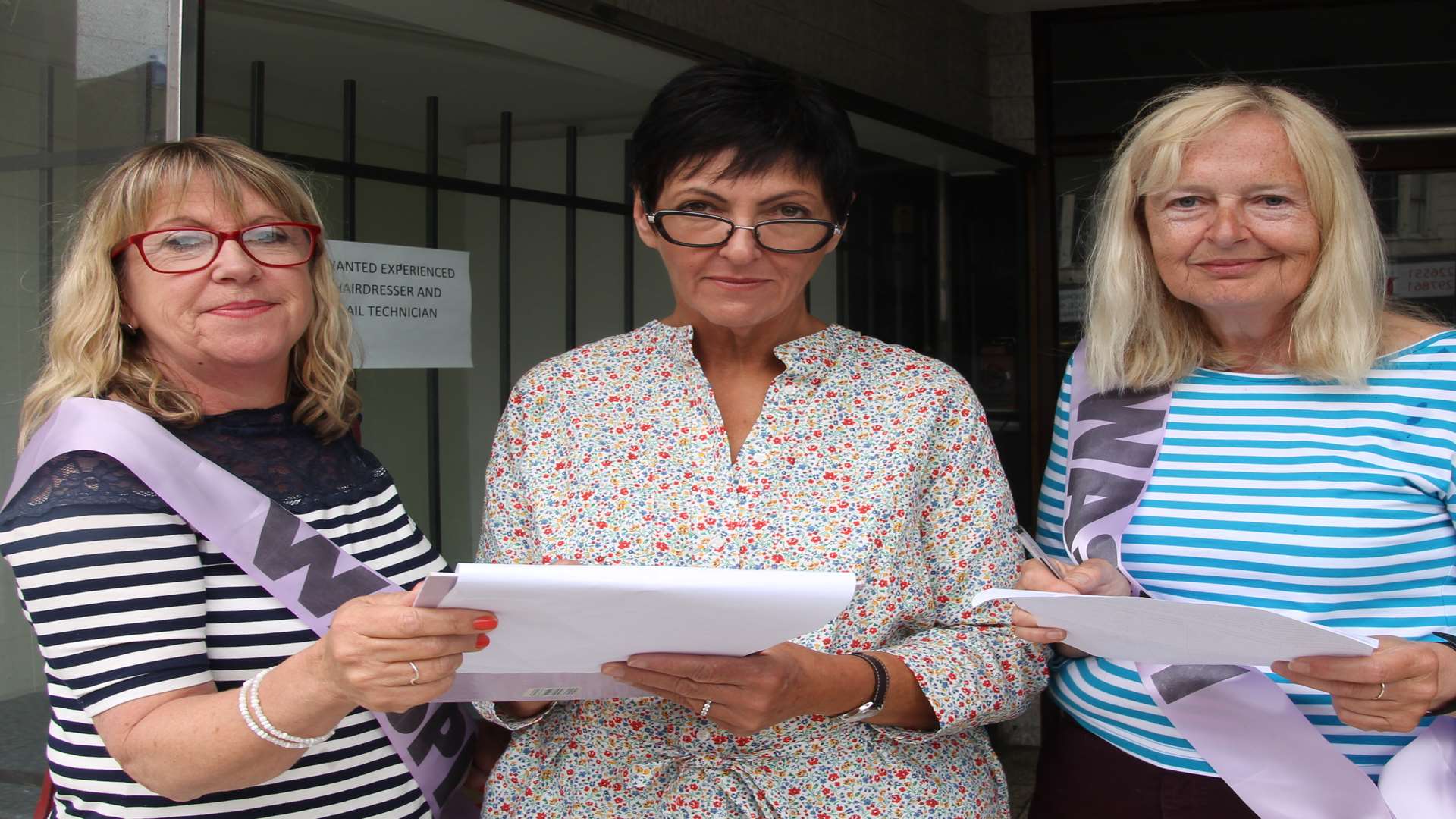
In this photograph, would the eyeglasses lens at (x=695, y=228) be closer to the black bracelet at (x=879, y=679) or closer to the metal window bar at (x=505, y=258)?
the black bracelet at (x=879, y=679)

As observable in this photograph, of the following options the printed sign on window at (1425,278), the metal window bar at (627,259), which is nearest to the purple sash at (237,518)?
the metal window bar at (627,259)

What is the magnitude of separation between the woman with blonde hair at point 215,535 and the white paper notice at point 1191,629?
0.69 meters

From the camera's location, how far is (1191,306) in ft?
6.53

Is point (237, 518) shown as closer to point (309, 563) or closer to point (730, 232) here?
point (309, 563)

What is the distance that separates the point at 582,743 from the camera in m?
1.81

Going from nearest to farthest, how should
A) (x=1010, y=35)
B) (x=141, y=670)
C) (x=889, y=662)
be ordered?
(x=141, y=670) → (x=889, y=662) → (x=1010, y=35)

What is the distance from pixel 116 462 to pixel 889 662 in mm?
1007

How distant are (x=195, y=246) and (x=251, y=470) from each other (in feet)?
0.97

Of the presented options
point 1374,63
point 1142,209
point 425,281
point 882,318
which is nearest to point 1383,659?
point 1142,209

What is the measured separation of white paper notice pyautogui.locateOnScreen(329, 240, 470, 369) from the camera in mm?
2588

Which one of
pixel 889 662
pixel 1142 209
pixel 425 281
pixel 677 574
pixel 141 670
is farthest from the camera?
pixel 425 281

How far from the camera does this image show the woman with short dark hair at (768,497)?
5.72 ft

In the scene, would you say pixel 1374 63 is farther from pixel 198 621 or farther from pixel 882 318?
pixel 198 621

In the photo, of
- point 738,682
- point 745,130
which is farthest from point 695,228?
point 738,682
